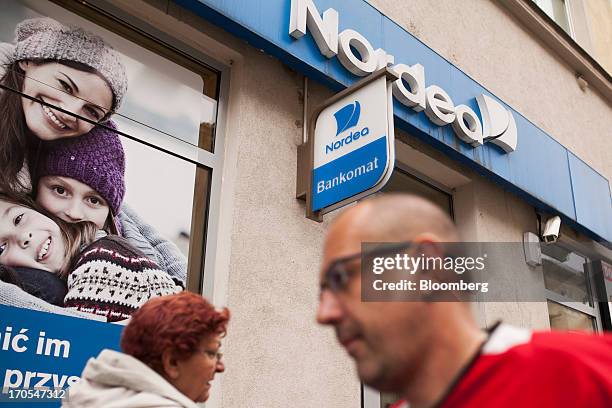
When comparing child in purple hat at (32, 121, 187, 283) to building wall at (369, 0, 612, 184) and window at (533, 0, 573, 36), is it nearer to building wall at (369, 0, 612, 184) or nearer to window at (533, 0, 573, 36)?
building wall at (369, 0, 612, 184)

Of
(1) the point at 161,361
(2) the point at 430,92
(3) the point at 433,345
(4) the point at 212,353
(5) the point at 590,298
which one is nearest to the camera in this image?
(3) the point at 433,345

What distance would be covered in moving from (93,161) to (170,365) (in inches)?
82.0

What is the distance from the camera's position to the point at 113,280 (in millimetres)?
3459

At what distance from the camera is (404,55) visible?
550cm

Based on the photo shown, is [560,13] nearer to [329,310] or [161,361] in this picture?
[161,361]

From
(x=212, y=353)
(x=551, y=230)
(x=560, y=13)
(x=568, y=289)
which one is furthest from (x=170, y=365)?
(x=560, y=13)

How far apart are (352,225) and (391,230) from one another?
73 millimetres

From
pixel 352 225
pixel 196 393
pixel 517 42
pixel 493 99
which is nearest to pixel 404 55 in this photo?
pixel 493 99

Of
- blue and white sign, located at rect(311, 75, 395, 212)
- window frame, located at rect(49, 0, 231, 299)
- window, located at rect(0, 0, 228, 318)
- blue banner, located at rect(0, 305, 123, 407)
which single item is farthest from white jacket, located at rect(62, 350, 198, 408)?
blue and white sign, located at rect(311, 75, 395, 212)

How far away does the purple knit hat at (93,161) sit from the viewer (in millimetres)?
3449

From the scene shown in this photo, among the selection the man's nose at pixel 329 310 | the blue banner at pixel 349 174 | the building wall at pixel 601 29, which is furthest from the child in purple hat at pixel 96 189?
the building wall at pixel 601 29

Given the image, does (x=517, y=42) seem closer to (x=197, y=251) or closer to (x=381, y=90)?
(x=381, y=90)

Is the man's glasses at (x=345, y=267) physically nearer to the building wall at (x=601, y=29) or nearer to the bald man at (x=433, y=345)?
the bald man at (x=433, y=345)

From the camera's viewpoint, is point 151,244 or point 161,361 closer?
point 161,361
